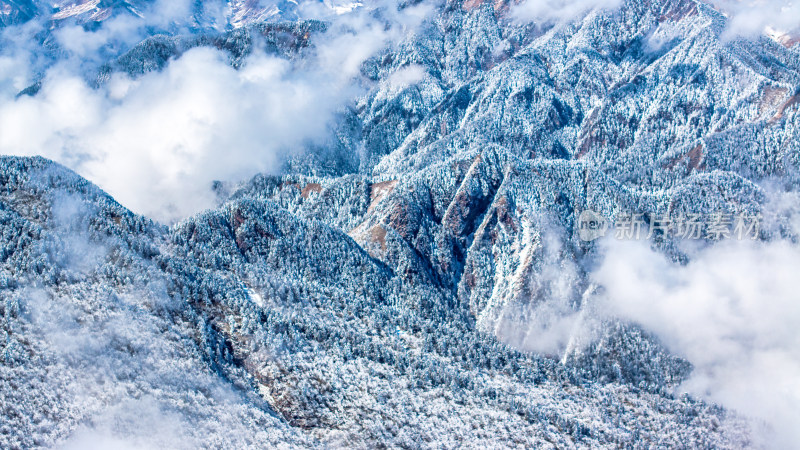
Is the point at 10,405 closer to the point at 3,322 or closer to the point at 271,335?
Answer: the point at 3,322

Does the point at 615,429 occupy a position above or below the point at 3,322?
above

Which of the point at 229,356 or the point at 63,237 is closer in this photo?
the point at 229,356

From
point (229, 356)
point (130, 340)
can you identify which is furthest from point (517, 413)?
point (130, 340)

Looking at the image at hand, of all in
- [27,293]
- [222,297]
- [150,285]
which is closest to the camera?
[27,293]

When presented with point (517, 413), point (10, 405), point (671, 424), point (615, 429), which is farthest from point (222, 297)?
point (671, 424)

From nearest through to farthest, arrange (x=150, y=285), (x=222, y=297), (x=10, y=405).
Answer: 1. (x=10, y=405)
2. (x=150, y=285)
3. (x=222, y=297)

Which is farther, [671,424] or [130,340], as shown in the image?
[671,424]

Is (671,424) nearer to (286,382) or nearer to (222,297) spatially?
(286,382)

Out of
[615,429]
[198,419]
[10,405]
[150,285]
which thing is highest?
[615,429]

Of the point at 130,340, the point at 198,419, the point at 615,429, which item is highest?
the point at 615,429
